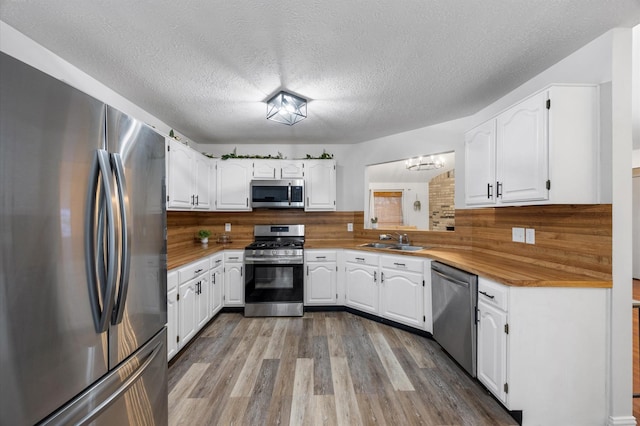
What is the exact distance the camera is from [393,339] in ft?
9.06

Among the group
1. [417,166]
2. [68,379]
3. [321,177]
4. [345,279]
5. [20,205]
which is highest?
[417,166]

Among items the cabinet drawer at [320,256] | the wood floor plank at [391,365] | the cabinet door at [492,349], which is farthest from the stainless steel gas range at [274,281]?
the cabinet door at [492,349]

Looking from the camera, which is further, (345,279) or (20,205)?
(345,279)

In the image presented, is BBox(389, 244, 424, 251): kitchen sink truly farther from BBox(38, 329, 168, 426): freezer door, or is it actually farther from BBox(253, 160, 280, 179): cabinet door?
BBox(38, 329, 168, 426): freezer door

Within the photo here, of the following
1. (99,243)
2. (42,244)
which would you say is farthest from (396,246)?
(42,244)

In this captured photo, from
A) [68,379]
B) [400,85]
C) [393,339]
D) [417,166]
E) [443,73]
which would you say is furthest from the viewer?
[417,166]

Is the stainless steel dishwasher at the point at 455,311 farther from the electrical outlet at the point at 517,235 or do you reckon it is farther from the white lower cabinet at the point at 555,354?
the electrical outlet at the point at 517,235

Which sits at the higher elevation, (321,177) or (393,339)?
(321,177)

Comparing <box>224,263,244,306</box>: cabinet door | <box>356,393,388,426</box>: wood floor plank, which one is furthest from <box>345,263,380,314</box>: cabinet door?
<box>224,263,244,306</box>: cabinet door

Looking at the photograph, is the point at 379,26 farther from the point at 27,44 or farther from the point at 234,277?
the point at 234,277

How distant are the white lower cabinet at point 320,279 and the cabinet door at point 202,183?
1.52m

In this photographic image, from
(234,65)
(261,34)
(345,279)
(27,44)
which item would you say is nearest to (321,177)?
(345,279)

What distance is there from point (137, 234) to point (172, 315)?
1411 millimetres

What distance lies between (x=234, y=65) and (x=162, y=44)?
1.48ft
